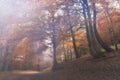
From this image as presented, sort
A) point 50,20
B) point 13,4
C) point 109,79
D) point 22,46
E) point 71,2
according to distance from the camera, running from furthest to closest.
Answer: point 22,46 → point 50,20 → point 13,4 → point 71,2 → point 109,79

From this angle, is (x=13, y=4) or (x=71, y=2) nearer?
(x=71, y=2)

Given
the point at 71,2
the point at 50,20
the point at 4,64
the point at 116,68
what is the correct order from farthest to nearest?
the point at 4,64
the point at 50,20
the point at 71,2
the point at 116,68

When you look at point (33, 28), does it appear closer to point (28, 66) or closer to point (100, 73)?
point (100, 73)

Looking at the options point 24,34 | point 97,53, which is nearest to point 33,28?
point 24,34

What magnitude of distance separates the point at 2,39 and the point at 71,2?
11054 mm

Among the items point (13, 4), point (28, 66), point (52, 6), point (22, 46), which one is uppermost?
point (13, 4)

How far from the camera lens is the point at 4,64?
31.1 metres

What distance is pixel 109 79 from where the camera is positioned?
10.3m

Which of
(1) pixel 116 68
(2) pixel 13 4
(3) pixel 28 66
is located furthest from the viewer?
(3) pixel 28 66

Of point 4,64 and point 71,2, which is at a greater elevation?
point 71,2

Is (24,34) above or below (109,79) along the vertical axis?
above

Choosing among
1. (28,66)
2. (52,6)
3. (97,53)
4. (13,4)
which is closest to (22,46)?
(28,66)

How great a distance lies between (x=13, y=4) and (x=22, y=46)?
18.6 m

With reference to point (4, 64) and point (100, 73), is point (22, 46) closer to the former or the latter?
point (4, 64)
